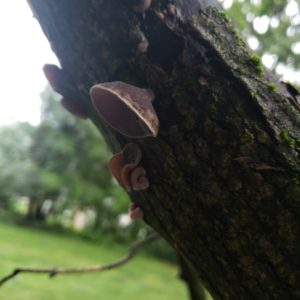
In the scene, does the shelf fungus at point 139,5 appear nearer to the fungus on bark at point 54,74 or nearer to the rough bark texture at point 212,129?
the rough bark texture at point 212,129

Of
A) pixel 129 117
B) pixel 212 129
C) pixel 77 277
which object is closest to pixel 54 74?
pixel 129 117

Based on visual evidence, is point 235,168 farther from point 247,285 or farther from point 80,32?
point 80,32

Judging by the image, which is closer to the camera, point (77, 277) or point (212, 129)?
point (212, 129)

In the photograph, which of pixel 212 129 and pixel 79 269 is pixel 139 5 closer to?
pixel 212 129

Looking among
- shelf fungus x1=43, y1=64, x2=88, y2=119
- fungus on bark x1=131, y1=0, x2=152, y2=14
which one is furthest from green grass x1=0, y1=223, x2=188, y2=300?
fungus on bark x1=131, y1=0, x2=152, y2=14

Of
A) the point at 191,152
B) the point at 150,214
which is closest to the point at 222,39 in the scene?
the point at 191,152
